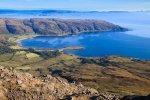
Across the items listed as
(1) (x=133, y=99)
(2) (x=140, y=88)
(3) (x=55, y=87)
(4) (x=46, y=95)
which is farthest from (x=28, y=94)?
(2) (x=140, y=88)

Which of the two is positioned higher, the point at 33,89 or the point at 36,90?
the point at 33,89

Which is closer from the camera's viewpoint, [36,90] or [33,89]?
[33,89]

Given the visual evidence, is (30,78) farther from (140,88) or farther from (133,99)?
(140,88)

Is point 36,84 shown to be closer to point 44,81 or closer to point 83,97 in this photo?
point 44,81

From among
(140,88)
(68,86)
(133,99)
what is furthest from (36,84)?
(140,88)

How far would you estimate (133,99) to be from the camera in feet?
197

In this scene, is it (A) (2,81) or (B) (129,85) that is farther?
(B) (129,85)

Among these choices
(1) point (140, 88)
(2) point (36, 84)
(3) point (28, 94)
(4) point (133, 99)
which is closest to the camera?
(4) point (133, 99)

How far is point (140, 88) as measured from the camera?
184000 mm

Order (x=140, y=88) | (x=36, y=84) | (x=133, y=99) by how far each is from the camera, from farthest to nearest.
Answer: (x=140, y=88), (x=36, y=84), (x=133, y=99)

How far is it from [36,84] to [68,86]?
7784mm

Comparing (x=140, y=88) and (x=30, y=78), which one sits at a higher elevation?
(x=30, y=78)

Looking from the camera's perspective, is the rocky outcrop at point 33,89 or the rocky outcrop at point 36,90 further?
the rocky outcrop at point 33,89

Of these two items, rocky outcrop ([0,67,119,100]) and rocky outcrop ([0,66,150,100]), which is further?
rocky outcrop ([0,67,119,100])
